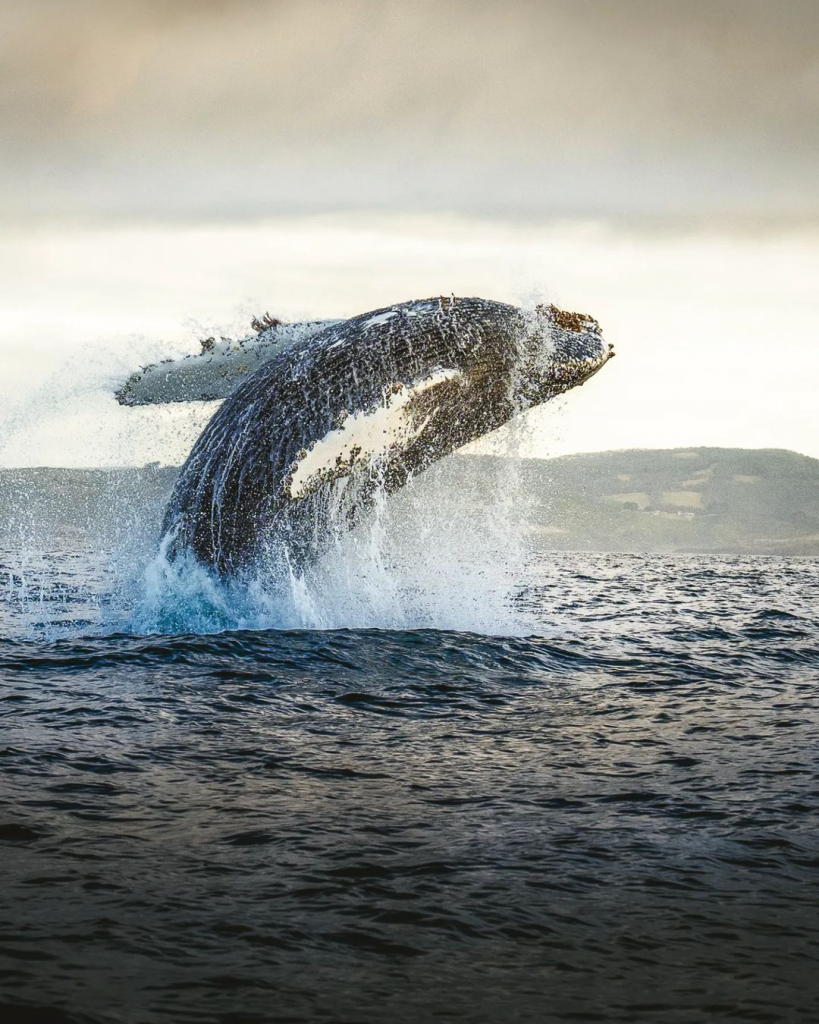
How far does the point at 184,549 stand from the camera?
42.2 feet

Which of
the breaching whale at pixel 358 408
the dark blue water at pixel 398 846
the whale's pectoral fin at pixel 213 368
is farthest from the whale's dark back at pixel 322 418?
the dark blue water at pixel 398 846

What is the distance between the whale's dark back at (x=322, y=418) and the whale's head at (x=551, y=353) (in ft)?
0.44

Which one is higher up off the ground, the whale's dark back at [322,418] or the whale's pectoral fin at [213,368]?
the whale's pectoral fin at [213,368]

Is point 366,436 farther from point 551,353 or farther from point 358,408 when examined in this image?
point 551,353

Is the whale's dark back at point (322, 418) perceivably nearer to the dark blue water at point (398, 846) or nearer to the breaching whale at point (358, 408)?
the breaching whale at point (358, 408)

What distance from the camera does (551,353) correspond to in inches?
470

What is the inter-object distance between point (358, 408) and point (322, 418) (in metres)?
0.43

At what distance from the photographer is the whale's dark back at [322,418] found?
1166cm

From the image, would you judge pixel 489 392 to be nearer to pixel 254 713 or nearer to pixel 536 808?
pixel 254 713

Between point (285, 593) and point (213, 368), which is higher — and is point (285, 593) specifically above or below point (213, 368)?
below

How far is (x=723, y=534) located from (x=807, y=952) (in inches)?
7832

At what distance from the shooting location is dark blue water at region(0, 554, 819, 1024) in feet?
13.1

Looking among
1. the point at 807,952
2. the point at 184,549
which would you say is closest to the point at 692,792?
the point at 807,952

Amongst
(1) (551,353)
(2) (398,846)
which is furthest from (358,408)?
(2) (398,846)
